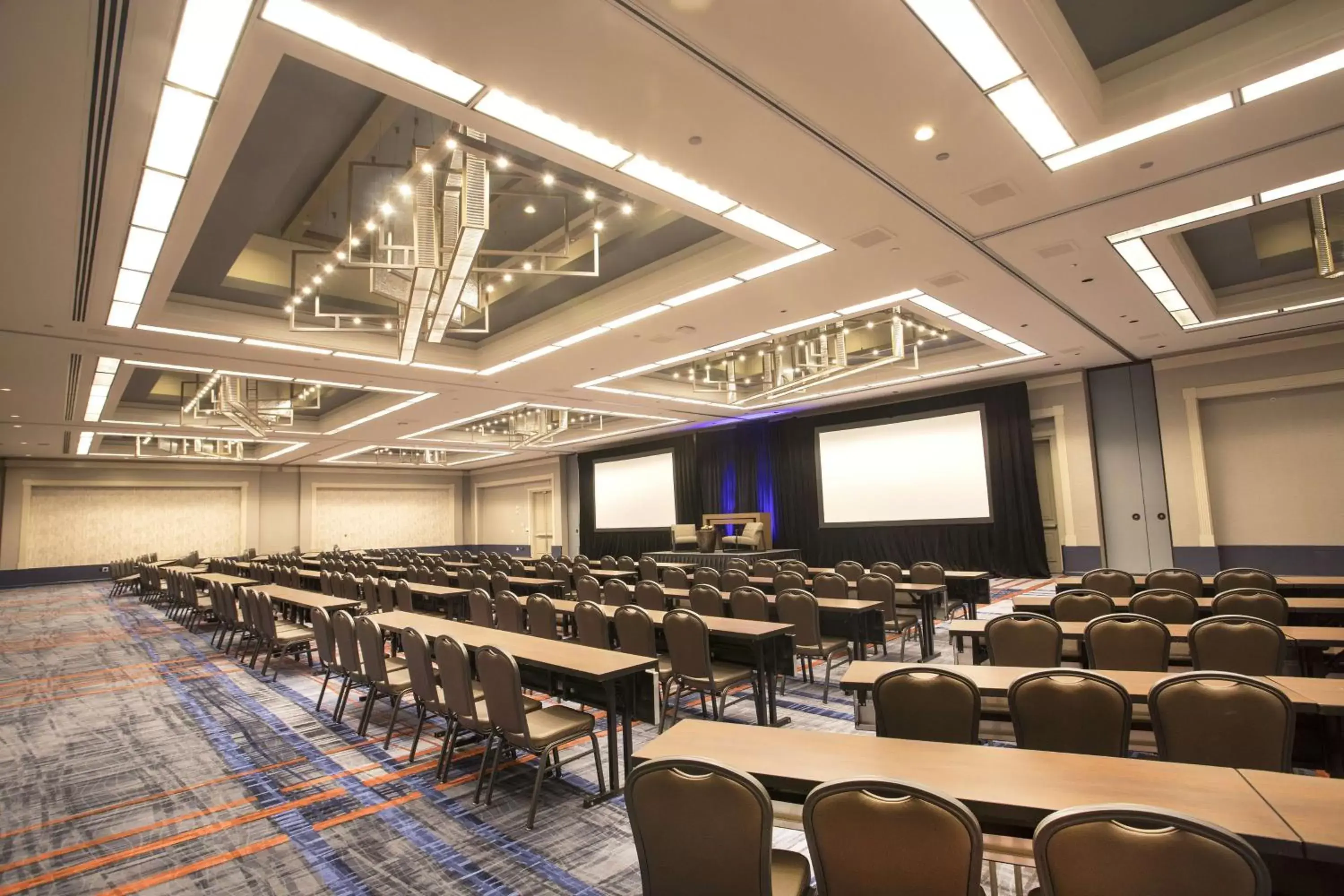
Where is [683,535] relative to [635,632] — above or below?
above

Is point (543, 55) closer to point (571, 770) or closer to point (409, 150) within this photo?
A: point (409, 150)

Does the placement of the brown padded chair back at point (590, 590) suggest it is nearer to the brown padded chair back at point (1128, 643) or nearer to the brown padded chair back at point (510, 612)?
the brown padded chair back at point (510, 612)

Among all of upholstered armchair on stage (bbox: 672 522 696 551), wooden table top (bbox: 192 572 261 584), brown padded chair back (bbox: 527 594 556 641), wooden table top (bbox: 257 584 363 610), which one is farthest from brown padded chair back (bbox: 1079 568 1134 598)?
wooden table top (bbox: 192 572 261 584)

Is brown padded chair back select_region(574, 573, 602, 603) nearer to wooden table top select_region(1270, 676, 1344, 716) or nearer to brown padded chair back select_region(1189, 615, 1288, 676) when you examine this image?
brown padded chair back select_region(1189, 615, 1288, 676)

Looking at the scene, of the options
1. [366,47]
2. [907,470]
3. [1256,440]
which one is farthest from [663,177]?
[1256,440]

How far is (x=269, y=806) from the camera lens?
3924mm

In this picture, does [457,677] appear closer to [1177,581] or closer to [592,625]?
[592,625]

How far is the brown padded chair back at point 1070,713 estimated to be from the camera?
8.83ft

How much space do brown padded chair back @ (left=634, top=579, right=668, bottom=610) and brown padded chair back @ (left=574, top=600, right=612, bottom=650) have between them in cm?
119

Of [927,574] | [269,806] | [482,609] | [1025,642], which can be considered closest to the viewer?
[269,806]

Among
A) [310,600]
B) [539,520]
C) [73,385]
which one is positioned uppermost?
[73,385]

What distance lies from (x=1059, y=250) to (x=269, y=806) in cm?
796

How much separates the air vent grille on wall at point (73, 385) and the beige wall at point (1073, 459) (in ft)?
52.6

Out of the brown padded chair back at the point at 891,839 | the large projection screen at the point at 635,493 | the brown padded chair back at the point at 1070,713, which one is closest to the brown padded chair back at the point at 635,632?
the brown padded chair back at the point at 1070,713
